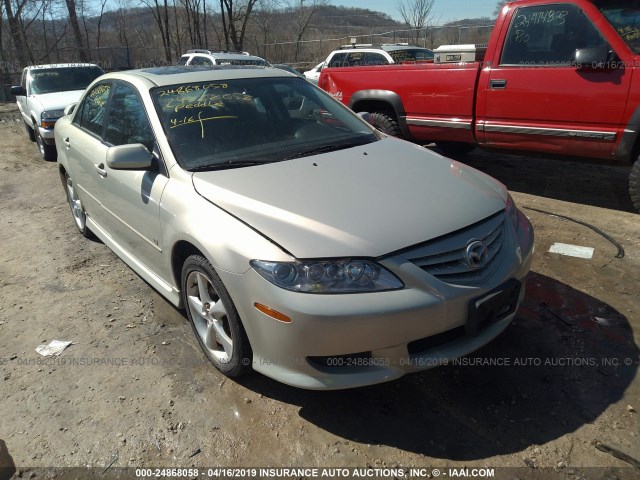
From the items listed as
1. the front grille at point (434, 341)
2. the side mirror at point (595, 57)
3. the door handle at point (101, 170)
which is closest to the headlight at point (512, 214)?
the front grille at point (434, 341)

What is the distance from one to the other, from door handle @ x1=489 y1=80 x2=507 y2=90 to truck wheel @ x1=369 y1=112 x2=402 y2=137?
4.43 feet

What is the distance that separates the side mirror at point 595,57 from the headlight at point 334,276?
3502 millimetres

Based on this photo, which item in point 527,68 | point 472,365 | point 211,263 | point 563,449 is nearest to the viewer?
point 563,449

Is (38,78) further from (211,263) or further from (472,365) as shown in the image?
(472,365)

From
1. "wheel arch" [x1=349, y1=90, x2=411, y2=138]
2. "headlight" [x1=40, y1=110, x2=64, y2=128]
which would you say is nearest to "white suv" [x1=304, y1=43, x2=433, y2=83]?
"wheel arch" [x1=349, y1=90, x2=411, y2=138]

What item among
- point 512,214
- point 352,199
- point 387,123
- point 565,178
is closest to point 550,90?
point 565,178

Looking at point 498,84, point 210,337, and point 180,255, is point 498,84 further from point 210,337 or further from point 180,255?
point 210,337

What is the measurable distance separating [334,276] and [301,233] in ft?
0.86

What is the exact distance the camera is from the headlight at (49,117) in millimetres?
8492

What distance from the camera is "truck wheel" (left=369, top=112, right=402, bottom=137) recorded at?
632 cm

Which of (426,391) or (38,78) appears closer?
(426,391)

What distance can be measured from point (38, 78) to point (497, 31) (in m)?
8.83

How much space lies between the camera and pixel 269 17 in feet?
104

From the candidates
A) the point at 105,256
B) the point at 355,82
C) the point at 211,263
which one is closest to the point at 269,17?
the point at 355,82
